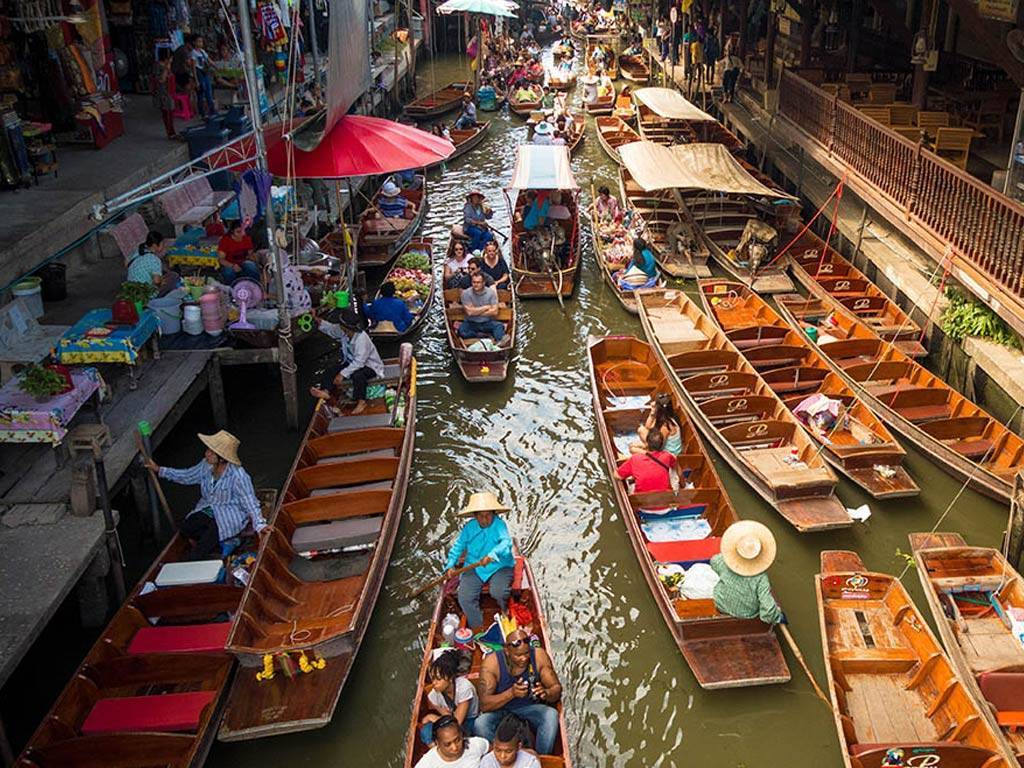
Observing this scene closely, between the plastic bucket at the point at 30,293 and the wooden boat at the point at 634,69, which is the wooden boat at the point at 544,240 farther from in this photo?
the wooden boat at the point at 634,69

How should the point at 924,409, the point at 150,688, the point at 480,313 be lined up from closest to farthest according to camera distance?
the point at 150,688 < the point at 924,409 < the point at 480,313

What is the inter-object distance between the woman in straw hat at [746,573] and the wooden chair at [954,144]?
8.83 metres

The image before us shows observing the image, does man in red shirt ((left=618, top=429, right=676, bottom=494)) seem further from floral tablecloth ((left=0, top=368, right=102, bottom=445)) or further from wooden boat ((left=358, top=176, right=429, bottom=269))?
wooden boat ((left=358, top=176, right=429, bottom=269))

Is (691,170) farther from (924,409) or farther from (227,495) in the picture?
(227,495)

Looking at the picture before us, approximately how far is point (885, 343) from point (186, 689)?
32.4 feet

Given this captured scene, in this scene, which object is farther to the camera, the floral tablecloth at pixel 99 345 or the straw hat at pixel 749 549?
the floral tablecloth at pixel 99 345

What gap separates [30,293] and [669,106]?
16150 millimetres

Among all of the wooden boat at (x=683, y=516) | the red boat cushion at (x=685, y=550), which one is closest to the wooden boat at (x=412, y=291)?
the wooden boat at (x=683, y=516)

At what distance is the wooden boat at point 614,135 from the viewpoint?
23.8 metres

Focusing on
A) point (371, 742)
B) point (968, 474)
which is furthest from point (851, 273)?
point (371, 742)

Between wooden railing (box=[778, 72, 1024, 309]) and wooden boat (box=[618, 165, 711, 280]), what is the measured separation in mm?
2939

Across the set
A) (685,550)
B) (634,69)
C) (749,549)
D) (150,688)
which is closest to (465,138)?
(634,69)

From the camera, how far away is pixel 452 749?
18.4ft

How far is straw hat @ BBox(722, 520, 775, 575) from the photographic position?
23.7 feet
